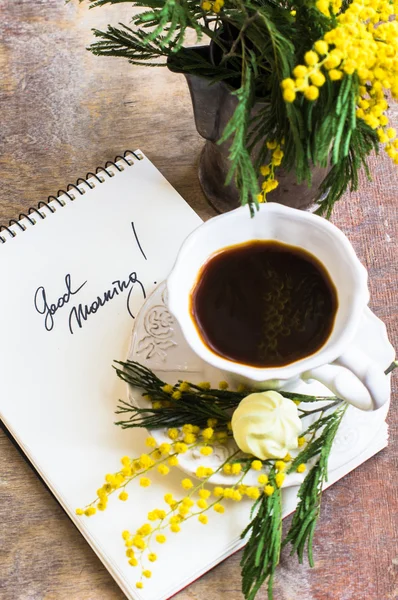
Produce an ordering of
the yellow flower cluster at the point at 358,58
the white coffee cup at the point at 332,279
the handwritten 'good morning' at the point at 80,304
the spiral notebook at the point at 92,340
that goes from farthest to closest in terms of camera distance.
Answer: the handwritten 'good morning' at the point at 80,304 → the spiral notebook at the point at 92,340 → the white coffee cup at the point at 332,279 → the yellow flower cluster at the point at 358,58

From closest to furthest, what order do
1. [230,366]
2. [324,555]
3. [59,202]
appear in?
[230,366] < [324,555] < [59,202]

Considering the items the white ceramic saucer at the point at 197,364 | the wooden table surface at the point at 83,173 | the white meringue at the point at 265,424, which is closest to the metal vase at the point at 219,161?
the wooden table surface at the point at 83,173

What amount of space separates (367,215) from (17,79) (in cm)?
53

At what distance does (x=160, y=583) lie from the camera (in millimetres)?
757

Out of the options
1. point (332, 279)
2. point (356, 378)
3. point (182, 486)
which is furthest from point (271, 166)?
point (182, 486)

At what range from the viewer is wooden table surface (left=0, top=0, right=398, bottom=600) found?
787mm

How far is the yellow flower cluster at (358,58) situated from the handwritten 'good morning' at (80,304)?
368 millimetres

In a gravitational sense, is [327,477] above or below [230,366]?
below

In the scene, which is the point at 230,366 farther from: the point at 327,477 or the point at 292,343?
the point at 327,477

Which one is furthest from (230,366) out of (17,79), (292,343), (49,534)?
(17,79)

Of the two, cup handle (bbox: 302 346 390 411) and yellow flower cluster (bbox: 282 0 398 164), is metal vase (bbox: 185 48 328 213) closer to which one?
yellow flower cluster (bbox: 282 0 398 164)

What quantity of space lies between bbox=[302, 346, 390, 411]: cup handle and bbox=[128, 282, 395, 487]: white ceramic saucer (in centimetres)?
8

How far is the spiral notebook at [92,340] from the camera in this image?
777 millimetres

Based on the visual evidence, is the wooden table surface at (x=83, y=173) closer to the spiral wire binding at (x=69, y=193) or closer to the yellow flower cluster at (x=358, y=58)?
the spiral wire binding at (x=69, y=193)
